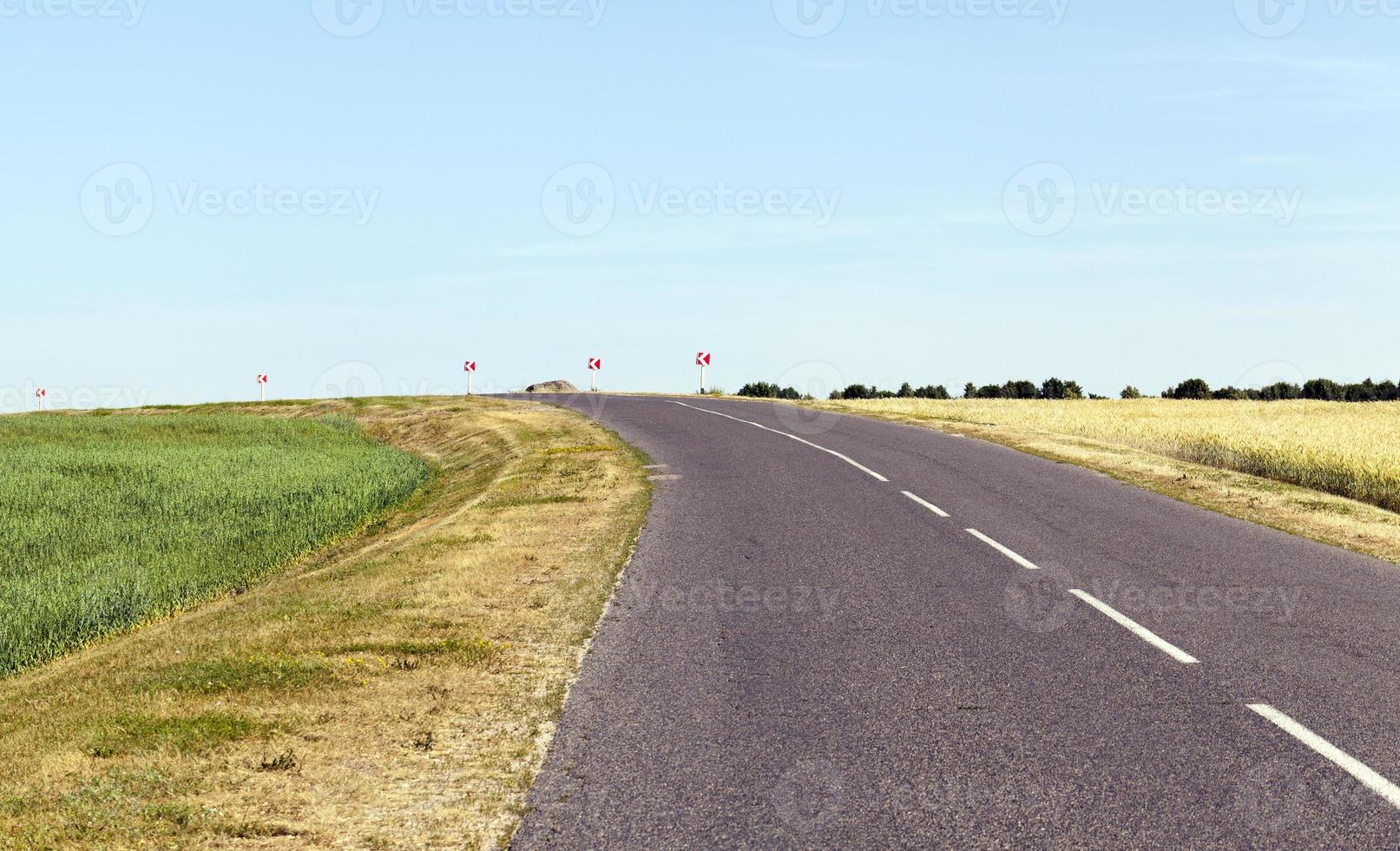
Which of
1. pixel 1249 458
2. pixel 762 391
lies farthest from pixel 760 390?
pixel 1249 458

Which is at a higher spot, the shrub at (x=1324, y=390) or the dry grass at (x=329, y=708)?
the shrub at (x=1324, y=390)

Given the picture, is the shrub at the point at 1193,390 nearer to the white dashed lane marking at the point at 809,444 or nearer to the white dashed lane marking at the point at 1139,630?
the white dashed lane marking at the point at 809,444

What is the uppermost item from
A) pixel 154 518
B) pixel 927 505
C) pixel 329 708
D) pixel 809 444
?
pixel 809 444

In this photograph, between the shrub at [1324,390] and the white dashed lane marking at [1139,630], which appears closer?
the white dashed lane marking at [1139,630]

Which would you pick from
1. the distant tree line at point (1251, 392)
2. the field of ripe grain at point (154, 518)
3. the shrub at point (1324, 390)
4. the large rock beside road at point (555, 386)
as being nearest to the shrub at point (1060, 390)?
the distant tree line at point (1251, 392)

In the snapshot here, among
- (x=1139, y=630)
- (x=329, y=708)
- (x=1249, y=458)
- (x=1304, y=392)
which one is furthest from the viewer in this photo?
(x=1304, y=392)

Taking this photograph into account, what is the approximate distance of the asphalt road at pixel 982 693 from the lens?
4898 mm

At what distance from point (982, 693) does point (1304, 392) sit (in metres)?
83.8

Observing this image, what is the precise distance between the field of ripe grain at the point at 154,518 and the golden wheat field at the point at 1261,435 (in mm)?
17095

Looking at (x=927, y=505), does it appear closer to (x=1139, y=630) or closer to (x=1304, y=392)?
(x=1139, y=630)

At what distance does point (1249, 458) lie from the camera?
855 inches

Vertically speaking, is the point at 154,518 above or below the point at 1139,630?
below

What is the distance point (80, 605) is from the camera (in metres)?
11.8

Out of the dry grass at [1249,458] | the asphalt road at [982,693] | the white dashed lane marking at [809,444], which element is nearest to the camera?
the asphalt road at [982,693]
